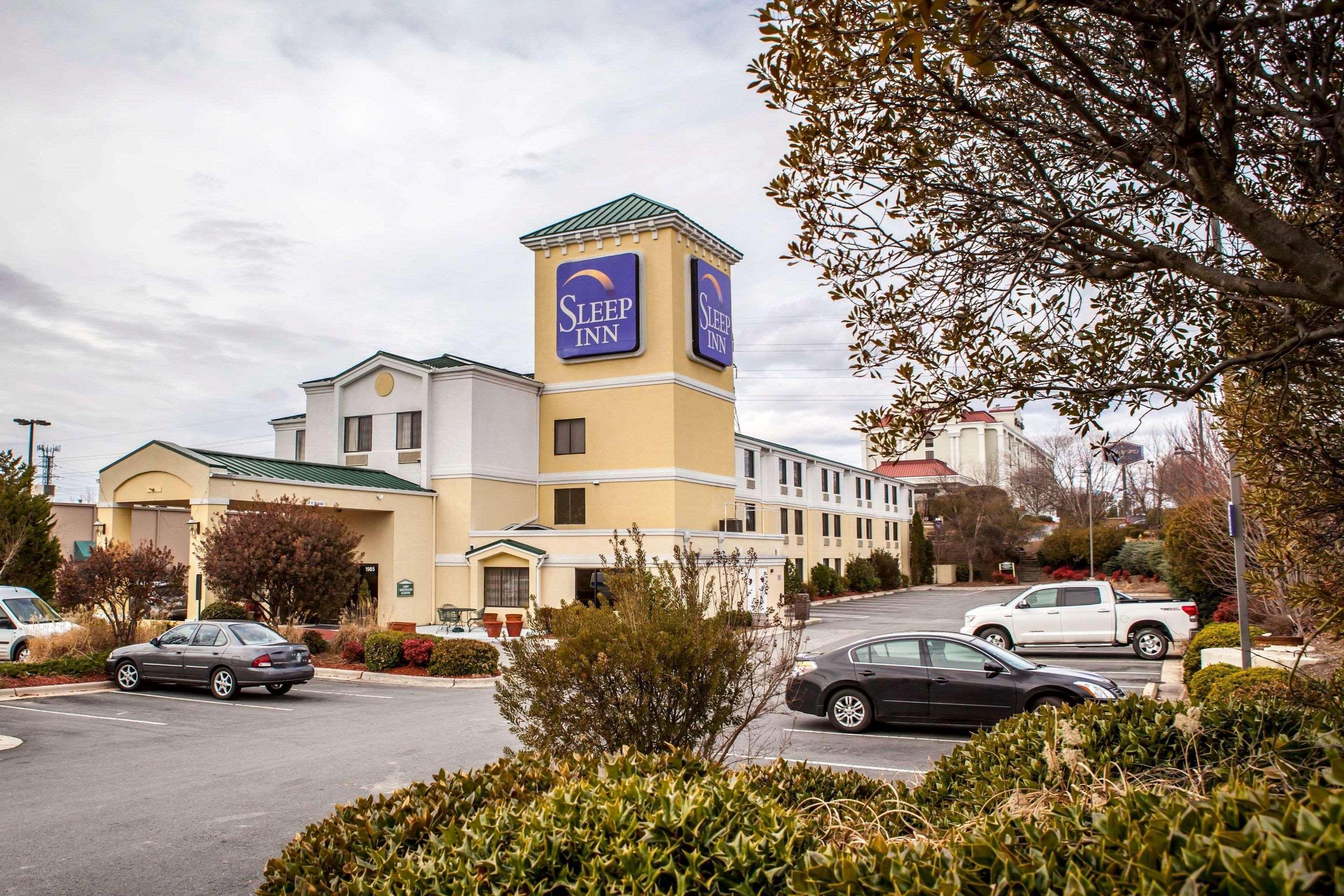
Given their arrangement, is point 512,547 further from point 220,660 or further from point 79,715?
point 79,715

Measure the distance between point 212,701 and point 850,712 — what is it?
12.2 metres

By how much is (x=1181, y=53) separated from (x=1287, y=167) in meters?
1.93

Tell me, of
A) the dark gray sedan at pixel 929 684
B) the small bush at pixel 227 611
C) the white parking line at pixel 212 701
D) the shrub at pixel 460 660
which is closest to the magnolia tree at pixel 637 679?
the dark gray sedan at pixel 929 684

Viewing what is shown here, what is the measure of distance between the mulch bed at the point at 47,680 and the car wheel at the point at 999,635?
20330mm

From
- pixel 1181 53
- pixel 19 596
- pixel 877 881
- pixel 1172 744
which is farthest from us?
Result: pixel 19 596

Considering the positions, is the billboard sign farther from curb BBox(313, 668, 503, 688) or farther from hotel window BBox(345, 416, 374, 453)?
curb BBox(313, 668, 503, 688)

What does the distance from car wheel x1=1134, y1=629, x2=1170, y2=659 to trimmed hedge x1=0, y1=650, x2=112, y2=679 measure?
23.7 metres

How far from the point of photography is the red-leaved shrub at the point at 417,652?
21906 millimetres

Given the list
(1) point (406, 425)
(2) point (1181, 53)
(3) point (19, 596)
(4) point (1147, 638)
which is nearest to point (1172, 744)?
(2) point (1181, 53)

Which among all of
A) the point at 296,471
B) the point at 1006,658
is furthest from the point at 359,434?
the point at 1006,658

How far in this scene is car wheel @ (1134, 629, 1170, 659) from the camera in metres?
21.9

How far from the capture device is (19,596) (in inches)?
970

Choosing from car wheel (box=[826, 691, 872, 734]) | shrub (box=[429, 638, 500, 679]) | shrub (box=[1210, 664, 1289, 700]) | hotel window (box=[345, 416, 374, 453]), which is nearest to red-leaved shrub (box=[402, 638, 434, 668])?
shrub (box=[429, 638, 500, 679])

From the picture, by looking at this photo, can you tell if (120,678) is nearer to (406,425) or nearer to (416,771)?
(416,771)
